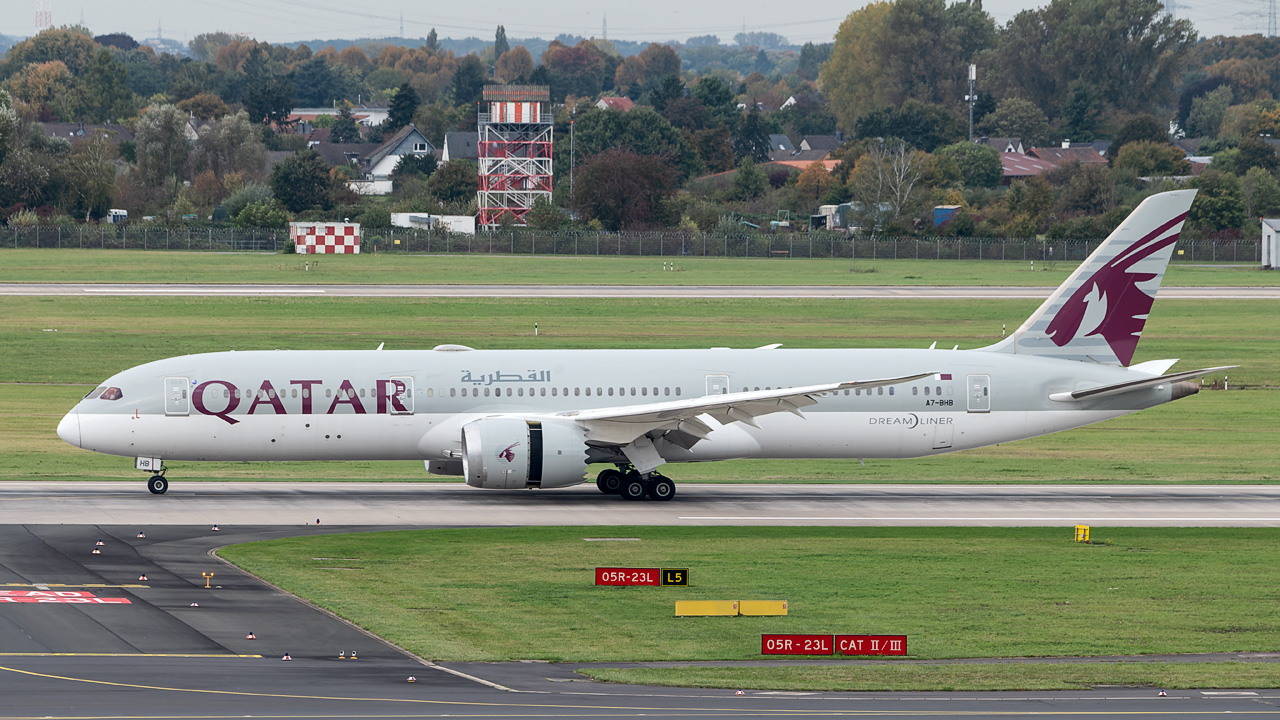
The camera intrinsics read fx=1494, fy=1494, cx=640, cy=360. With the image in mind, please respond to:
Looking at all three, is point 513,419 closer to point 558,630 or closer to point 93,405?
point 93,405

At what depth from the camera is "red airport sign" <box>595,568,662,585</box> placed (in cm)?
2898

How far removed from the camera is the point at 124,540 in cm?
3306

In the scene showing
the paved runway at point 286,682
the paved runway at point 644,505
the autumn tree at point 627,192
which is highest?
the autumn tree at point 627,192

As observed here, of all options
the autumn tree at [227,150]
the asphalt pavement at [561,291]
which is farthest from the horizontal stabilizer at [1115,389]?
the autumn tree at [227,150]

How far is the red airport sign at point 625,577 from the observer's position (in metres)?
29.0

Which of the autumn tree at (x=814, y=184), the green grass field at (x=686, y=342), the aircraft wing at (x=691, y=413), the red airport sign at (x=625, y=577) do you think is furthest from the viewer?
the autumn tree at (x=814, y=184)

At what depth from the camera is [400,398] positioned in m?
40.0

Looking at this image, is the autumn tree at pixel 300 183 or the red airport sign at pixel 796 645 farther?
the autumn tree at pixel 300 183

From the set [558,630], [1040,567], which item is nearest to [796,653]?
[558,630]

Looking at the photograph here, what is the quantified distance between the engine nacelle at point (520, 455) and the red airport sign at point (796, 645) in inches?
586

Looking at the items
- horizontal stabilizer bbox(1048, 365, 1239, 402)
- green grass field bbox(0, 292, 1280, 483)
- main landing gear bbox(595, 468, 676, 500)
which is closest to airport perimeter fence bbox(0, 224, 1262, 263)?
green grass field bbox(0, 292, 1280, 483)

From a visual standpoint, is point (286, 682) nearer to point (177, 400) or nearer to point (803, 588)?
point (803, 588)

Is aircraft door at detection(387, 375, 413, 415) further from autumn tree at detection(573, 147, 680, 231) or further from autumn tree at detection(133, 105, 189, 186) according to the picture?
autumn tree at detection(133, 105, 189, 186)

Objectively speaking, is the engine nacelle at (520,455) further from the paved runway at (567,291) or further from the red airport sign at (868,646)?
the paved runway at (567,291)
